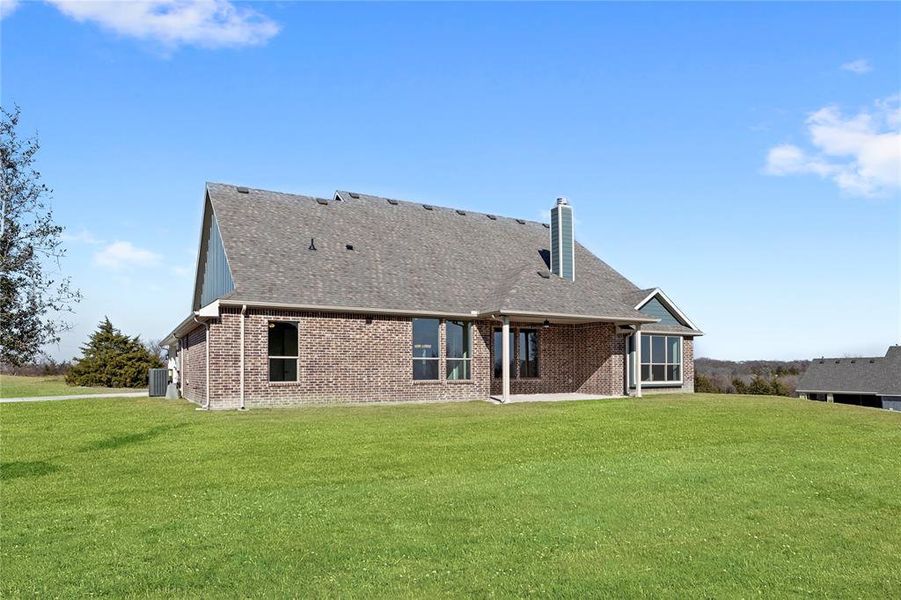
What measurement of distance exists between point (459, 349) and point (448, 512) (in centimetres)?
1588

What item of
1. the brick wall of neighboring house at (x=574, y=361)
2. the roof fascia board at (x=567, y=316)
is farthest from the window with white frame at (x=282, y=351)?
the brick wall of neighboring house at (x=574, y=361)

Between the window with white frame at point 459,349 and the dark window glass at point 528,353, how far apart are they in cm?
247

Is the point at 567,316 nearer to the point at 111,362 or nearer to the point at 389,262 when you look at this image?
the point at 389,262

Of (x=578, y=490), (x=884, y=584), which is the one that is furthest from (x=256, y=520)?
(x=884, y=584)

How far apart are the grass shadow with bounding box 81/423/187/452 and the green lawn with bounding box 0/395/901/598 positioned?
0.07 meters

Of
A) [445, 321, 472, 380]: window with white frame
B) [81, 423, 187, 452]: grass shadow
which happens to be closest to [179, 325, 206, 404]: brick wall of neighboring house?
[81, 423, 187, 452]: grass shadow

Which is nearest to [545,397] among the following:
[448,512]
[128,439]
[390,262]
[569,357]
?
[569,357]

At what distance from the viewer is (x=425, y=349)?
2269 centimetres

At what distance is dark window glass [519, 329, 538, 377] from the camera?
25.1m

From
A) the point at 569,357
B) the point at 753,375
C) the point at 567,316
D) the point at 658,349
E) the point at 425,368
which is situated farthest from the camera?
the point at 753,375

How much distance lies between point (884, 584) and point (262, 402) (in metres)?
17.0

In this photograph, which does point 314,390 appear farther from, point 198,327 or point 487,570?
point 487,570

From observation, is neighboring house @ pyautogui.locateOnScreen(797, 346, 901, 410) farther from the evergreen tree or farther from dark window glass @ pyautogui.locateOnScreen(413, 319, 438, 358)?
the evergreen tree

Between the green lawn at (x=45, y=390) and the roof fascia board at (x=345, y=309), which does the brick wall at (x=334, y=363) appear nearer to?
the roof fascia board at (x=345, y=309)
